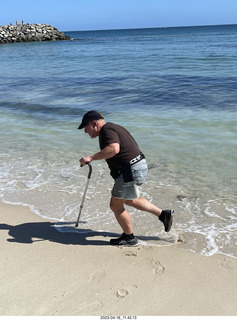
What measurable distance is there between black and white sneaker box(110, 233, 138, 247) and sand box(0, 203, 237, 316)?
0.07 m

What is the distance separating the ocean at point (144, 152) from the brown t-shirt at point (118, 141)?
117 cm

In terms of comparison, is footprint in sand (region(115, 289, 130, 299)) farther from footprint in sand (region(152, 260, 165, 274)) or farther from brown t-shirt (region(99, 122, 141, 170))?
brown t-shirt (region(99, 122, 141, 170))

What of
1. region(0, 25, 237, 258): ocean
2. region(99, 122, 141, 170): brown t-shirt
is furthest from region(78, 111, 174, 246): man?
region(0, 25, 237, 258): ocean

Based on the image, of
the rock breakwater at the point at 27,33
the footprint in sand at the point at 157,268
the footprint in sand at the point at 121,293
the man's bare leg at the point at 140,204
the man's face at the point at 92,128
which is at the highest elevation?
the rock breakwater at the point at 27,33

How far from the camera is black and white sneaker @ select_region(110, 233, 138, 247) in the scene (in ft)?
13.9

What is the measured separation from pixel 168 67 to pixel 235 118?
470 inches

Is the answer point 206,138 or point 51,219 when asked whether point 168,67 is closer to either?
point 206,138

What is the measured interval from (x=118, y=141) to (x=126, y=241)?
1.29 metres

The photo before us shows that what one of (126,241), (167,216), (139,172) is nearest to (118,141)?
(139,172)

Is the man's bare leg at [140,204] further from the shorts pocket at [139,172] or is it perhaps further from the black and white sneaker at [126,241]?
the black and white sneaker at [126,241]

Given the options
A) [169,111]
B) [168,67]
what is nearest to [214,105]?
[169,111]

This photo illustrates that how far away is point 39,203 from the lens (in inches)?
218

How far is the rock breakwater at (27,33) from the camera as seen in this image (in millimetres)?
68688

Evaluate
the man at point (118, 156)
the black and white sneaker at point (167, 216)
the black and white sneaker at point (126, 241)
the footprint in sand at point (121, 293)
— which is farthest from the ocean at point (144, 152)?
the footprint in sand at point (121, 293)
